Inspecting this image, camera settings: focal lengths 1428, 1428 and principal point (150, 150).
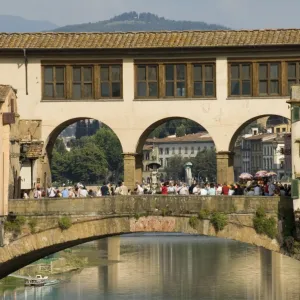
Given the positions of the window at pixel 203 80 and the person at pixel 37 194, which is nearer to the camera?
the person at pixel 37 194

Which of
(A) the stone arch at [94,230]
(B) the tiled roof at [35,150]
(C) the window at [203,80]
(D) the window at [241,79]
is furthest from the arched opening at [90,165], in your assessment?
(A) the stone arch at [94,230]

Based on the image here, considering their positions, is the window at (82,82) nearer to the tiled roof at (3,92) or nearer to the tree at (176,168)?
the tiled roof at (3,92)

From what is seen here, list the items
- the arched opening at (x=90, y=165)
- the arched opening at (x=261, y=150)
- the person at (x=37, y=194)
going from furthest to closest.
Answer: the arched opening at (x=90, y=165), the arched opening at (x=261, y=150), the person at (x=37, y=194)

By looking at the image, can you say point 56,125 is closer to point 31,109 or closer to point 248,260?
point 31,109

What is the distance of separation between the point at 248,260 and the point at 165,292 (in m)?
18.1

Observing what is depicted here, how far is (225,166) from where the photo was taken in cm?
5566

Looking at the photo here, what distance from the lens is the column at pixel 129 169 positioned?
56.1 metres

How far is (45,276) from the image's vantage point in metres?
83.2

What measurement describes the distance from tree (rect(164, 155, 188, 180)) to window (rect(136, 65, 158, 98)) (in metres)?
134

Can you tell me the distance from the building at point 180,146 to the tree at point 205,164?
2303 millimetres

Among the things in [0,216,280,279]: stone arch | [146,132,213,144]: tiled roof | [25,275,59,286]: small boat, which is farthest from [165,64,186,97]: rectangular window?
[146,132,213,144]: tiled roof

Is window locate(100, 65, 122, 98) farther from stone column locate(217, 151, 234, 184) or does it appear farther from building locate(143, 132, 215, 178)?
building locate(143, 132, 215, 178)

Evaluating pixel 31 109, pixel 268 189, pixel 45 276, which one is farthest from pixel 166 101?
pixel 45 276

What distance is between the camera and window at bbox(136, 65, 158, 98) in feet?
182
